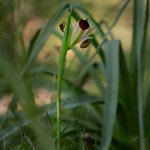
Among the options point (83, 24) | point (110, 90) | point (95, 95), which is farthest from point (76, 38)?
point (95, 95)

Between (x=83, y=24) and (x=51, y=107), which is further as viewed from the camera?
(x=51, y=107)

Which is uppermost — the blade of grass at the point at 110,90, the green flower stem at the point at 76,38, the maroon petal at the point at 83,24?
the maroon petal at the point at 83,24

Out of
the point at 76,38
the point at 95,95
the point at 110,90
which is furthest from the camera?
the point at 95,95

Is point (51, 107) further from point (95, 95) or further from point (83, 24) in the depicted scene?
point (83, 24)

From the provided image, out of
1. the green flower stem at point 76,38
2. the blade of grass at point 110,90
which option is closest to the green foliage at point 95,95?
the blade of grass at point 110,90

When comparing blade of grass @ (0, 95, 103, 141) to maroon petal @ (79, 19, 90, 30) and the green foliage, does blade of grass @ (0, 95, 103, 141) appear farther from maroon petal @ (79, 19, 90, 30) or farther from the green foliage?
maroon petal @ (79, 19, 90, 30)

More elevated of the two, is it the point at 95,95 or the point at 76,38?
the point at 76,38

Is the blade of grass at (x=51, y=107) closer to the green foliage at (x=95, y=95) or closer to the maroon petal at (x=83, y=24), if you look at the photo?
the green foliage at (x=95, y=95)

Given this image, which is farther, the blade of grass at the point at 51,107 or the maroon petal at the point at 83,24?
the blade of grass at the point at 51,107
